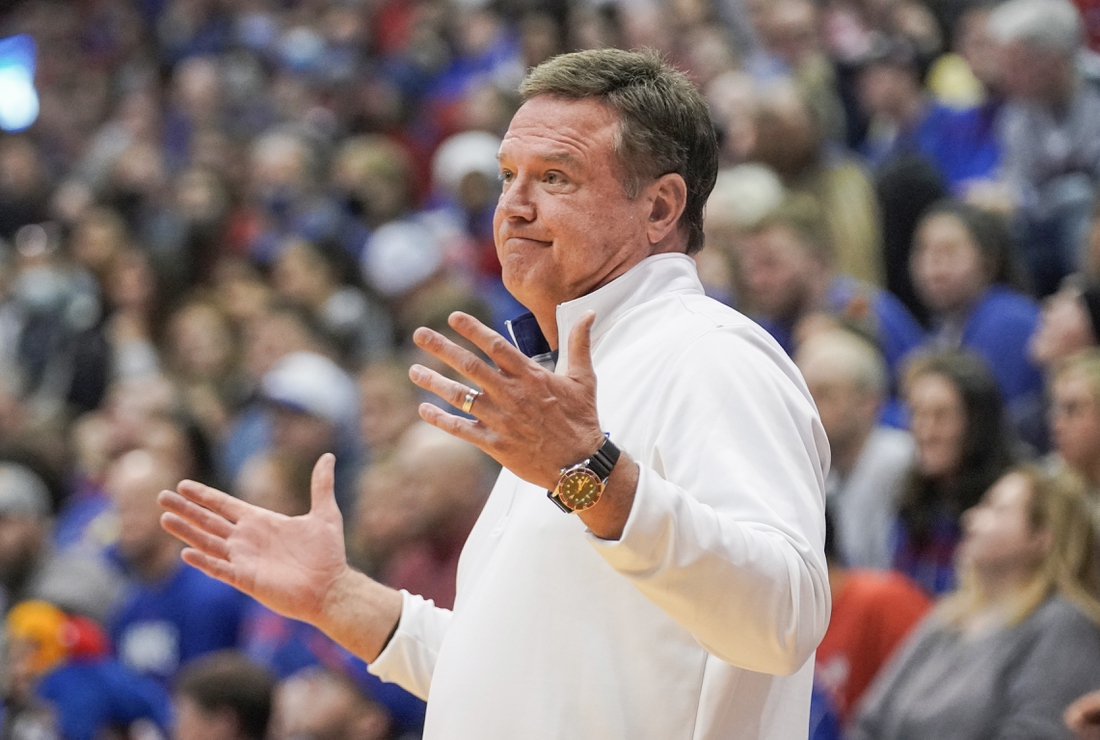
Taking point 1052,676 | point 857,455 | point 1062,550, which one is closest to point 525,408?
point 1052,676

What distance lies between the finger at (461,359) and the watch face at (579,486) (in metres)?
0.14

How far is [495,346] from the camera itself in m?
1.71

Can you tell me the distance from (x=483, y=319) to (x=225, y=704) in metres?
2.25

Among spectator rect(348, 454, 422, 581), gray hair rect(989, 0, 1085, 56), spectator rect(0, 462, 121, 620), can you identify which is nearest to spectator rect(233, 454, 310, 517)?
spectator rect(348, 454, 422, 581)

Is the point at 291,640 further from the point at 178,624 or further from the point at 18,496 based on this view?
the point at 18,496

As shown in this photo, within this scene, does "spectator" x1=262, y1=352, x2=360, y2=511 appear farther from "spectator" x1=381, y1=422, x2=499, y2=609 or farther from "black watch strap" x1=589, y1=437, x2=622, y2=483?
"black watch strap" x1=589, y1=437, x2=622, y2=483

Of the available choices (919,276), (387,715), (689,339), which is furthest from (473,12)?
(689,339)

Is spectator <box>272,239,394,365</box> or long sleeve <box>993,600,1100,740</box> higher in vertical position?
long sleeve <box>993,600,1100,740</box>

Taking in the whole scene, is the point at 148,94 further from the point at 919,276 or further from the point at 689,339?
the point at 689,339

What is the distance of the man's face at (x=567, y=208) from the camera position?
7.13ft

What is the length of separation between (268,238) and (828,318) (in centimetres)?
477

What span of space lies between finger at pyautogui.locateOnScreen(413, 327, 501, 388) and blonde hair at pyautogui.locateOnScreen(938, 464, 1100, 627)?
7.99ft

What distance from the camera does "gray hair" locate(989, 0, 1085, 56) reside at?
5918 millimetres

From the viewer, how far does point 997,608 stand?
3838 millimetres
